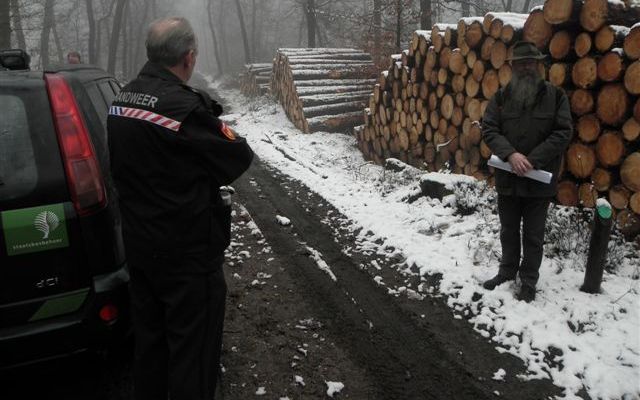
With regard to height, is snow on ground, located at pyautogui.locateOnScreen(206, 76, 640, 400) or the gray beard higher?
the gray beard

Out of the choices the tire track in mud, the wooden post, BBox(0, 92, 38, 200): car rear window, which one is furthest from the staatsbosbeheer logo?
the wooden post

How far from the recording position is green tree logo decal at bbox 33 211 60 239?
7.90 ft

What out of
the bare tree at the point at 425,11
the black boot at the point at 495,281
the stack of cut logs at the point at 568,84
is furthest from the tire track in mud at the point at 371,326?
the bare tree at the point at 425,11

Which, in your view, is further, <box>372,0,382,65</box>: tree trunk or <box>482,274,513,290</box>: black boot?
<box>372,0,382,65</box>: tree trunk

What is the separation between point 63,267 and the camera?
8.21 ft

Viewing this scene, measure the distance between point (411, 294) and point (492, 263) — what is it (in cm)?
103

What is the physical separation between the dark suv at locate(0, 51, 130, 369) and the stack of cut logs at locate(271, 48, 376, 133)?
1018 cm

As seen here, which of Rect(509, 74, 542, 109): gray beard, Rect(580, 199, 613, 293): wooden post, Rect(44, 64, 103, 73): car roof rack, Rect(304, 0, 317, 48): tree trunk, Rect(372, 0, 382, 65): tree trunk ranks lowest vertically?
Rect(580, 199, 613, 293): wooden post

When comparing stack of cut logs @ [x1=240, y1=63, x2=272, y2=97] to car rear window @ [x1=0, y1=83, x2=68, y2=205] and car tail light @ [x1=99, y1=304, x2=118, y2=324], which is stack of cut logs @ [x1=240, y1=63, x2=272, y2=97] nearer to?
car rear window @ [x1=0, y1=83, x2=68, y2=205]

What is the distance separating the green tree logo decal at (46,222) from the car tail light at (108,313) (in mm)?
533

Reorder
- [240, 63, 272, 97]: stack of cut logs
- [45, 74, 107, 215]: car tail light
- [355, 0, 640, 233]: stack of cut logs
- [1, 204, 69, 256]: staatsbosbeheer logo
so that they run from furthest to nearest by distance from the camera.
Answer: [240, 63, 272, 97]: stack of cut logs → [355, 0, 640, 233]: stack of cut logs → [45, 74, 107, 215]: car tail light → [1, 204, 69, 256]: staatsbosbeheer logo

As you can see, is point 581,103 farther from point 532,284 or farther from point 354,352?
point 354,352

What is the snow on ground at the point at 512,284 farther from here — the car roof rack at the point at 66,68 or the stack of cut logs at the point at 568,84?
the car roof rack at the point at 66,68

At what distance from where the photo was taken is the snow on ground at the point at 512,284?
325 cm
